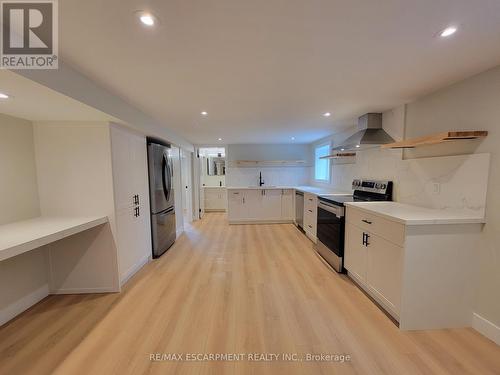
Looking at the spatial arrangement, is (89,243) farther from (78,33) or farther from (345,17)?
(345,17)

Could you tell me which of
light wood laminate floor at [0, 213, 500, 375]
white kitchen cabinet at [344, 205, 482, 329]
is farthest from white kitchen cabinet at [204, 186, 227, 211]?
white kitchen cabinet at [344, 205, 482, 329]

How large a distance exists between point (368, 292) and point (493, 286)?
0.97 meters

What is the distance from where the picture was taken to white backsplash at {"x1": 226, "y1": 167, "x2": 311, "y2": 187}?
604 cm

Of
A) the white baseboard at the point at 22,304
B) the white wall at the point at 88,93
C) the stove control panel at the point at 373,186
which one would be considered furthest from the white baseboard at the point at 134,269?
the stove control panel at the point at 373,186

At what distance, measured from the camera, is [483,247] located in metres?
1.78

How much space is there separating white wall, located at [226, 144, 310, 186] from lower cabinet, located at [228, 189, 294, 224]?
0.67 meters

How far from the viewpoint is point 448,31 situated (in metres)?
1.24

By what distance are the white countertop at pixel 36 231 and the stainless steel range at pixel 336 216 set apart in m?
2.81

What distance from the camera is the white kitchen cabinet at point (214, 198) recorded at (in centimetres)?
698

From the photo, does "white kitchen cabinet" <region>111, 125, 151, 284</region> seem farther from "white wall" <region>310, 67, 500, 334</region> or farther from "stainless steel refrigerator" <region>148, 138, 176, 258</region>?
"white wall" <region>310, 67, 500, 334</region>

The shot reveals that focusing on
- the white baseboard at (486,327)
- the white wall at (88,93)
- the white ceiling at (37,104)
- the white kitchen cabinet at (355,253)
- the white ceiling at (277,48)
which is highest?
the white ceiling at (277,48)

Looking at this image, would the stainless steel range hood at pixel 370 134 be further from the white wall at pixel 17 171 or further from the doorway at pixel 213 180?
the doorway at pixel 213 180

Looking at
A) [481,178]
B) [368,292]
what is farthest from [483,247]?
[368,292]

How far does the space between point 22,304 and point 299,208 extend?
4525 millimetres
